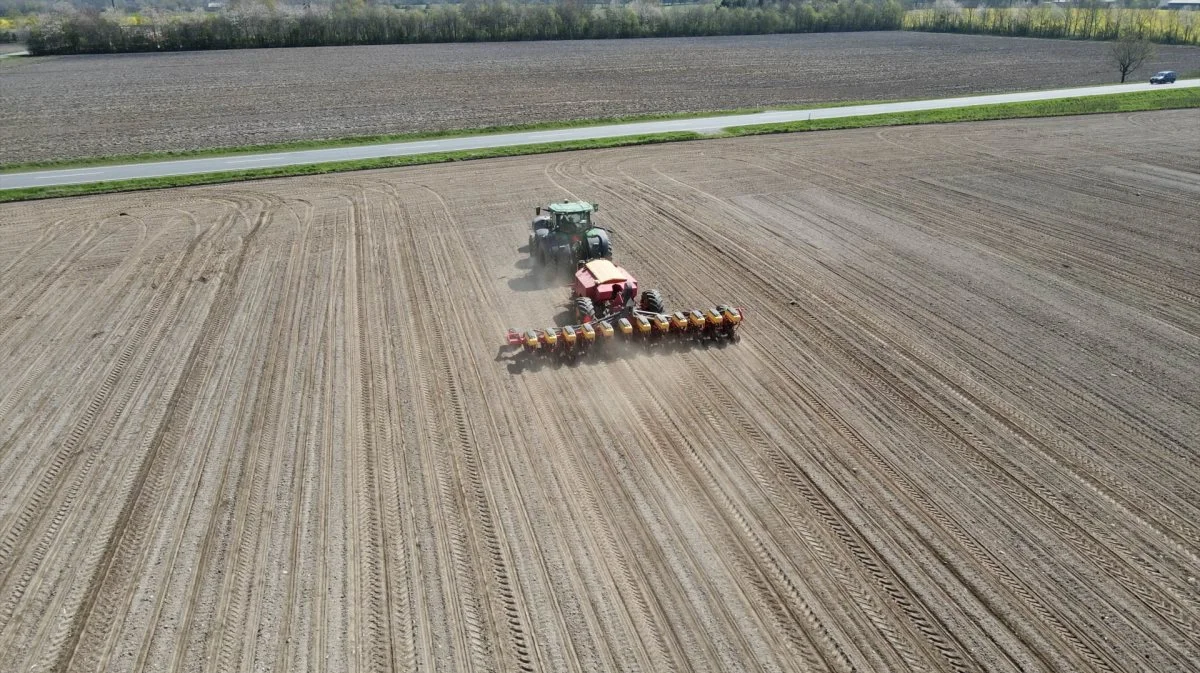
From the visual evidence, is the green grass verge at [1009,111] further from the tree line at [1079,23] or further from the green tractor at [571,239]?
the tree line at [1079,23]

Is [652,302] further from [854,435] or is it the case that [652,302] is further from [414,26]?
[414,26]

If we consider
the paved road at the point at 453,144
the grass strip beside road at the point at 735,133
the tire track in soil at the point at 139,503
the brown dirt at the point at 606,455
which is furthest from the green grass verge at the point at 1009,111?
the tire track in soil at the point at 139,503

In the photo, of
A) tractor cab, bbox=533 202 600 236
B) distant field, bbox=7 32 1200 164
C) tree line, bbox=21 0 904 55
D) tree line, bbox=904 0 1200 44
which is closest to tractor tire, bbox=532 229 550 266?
tractor cab, bbox=533 202 600 236

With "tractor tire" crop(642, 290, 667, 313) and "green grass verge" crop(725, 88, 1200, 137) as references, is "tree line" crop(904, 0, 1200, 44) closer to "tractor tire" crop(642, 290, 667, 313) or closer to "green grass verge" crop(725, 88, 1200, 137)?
"green grass verge" crop(725, 88, 1200, 137)

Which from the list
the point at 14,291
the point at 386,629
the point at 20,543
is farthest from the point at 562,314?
the point at 14,291

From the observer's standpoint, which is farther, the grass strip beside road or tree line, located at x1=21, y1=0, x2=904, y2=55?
tree line, located at x1=21, y1=0, x2=904, y2=55

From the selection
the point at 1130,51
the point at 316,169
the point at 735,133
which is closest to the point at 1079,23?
the point at 1130,51

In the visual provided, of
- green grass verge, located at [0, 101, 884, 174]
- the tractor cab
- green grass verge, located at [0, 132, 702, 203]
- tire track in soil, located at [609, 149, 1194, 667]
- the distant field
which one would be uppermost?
the distant field
